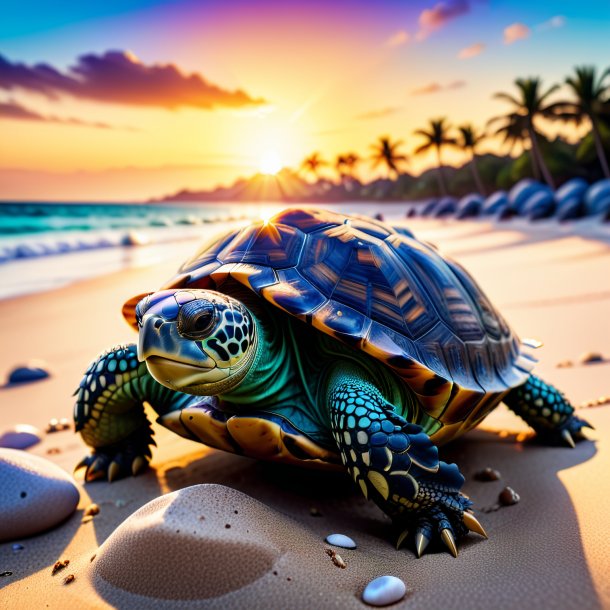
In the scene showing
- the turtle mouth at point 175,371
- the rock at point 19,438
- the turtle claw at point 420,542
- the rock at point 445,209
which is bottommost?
the rock at point 445,209

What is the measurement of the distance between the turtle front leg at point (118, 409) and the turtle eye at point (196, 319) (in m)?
0.67

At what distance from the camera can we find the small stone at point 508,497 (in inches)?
88.7

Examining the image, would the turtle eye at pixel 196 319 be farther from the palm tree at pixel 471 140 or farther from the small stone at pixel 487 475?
the palm tree at pixel 471 140

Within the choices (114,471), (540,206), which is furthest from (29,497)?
(540,206)

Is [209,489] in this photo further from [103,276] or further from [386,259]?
[103,276]

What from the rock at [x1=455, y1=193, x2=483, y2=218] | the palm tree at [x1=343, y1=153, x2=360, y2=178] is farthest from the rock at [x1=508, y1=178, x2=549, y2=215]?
the palm tree at [x1=343, y1=153, x2=360, y2=178]

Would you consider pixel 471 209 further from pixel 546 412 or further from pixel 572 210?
pixel 546 412

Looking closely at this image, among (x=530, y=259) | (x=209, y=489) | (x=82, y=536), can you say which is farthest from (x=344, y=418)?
(x=530, y=259)

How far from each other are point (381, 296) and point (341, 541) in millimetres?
964

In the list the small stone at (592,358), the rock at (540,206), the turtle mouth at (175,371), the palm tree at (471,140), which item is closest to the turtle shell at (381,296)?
the turtle mouth at (175,371)

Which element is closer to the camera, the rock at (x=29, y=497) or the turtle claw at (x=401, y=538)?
the turtle claw at (x=401, y=538)

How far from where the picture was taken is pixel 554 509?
6.98ft

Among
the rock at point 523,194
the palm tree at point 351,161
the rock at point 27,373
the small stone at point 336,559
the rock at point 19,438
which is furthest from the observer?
the palm tree at point 351,161

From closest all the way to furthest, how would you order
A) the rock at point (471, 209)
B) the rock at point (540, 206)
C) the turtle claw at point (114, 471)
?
the turtle claw at point (114, 471)
the rock at point (540, 206)
the rock at point (471, 209)
